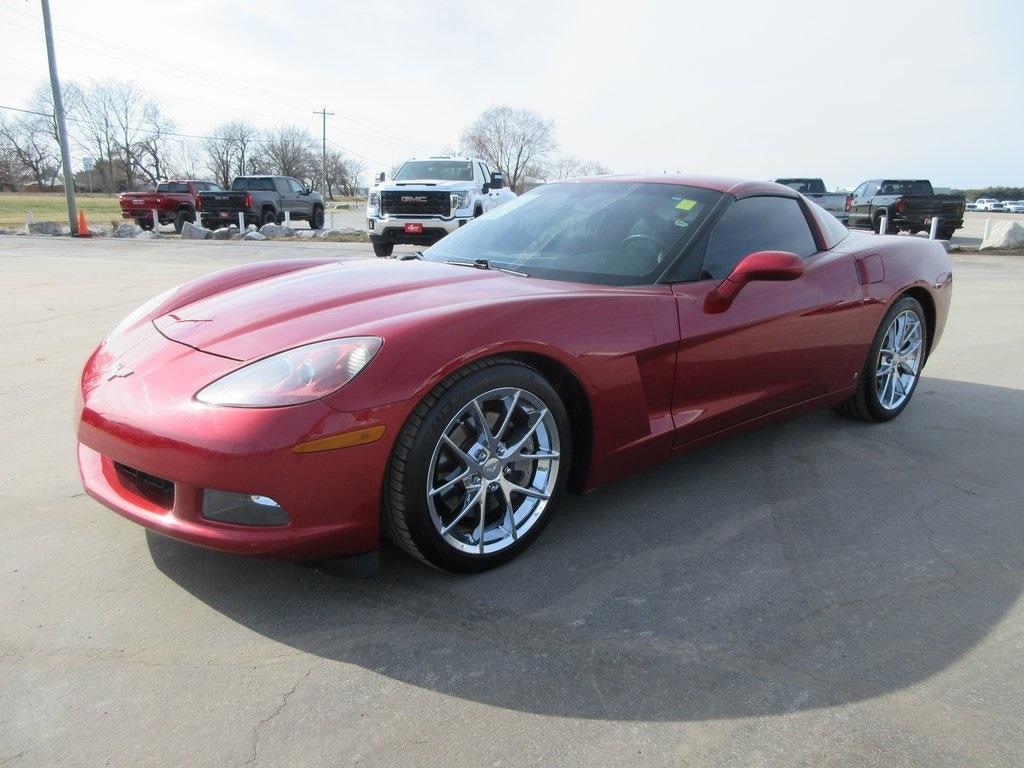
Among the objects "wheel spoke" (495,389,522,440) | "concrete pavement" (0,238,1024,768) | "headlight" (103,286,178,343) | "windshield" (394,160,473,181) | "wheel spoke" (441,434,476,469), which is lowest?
"concrete pavement" (0,238,1024,768)

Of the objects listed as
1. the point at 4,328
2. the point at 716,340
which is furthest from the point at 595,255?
the point at 4,328

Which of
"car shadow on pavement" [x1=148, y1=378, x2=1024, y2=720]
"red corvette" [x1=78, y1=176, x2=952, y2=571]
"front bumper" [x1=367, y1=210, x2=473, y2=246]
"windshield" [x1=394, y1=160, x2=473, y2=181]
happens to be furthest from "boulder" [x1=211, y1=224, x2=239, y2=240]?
"car shadow on pavement" [x1=148, y1=378, x2=1024, y2=720]

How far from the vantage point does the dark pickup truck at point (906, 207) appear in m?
19.0

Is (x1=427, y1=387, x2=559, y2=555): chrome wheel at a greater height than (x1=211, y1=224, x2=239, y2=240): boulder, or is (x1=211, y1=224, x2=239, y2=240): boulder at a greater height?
(x1=427, y1=387, x2=559, y2=555): chrome wheel

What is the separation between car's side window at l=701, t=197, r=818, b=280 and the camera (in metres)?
3.37

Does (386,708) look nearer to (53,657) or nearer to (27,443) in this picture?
(53,657)

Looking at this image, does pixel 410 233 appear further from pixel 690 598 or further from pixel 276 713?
pixel 276 713

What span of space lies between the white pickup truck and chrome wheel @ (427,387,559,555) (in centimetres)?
1137

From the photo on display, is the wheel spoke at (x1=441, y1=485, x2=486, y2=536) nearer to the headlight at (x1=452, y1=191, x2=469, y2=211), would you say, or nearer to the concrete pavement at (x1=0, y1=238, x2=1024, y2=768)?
the concrete pavement at (x1=0, y1=238, x2=1024, y2=768)

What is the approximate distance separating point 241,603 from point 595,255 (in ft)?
6.33

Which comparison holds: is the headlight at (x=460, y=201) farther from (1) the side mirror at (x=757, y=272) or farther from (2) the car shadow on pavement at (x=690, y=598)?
(1) the side mirror at (x=757, y=272)

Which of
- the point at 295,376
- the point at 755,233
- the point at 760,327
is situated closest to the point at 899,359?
the point at 755,233

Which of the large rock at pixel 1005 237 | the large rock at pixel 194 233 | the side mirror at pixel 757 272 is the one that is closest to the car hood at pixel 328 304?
the side mirror at pixel 757 272

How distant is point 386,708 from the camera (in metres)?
1.96
